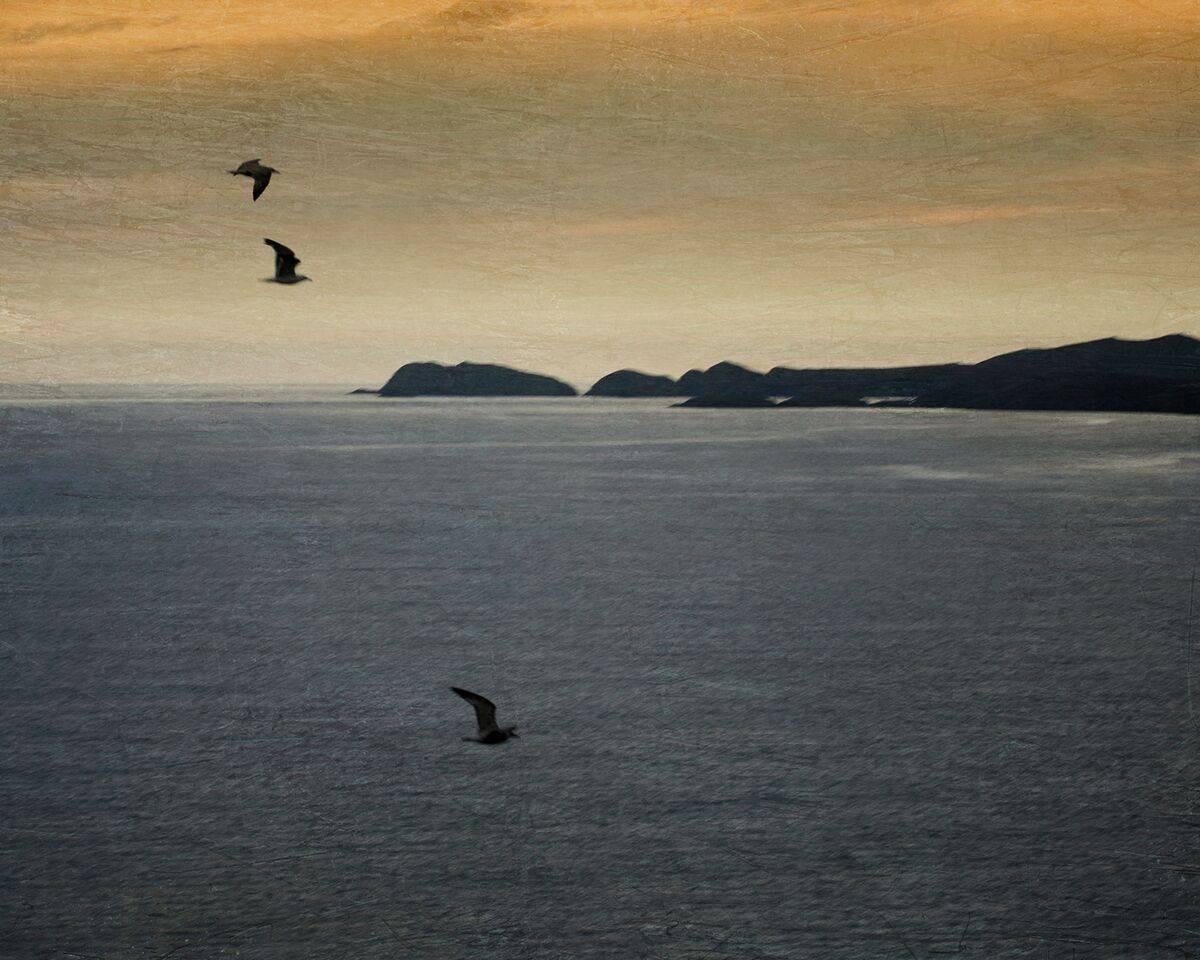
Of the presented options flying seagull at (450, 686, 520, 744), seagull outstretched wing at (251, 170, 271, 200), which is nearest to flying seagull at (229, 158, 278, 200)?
seagull outstretched wing at (251, 170, 271, 200)

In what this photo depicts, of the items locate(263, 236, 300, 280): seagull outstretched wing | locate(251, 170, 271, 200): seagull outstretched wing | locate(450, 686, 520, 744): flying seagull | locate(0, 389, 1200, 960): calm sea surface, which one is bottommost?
locate(0, 389, 1200, 960): calm sea surface

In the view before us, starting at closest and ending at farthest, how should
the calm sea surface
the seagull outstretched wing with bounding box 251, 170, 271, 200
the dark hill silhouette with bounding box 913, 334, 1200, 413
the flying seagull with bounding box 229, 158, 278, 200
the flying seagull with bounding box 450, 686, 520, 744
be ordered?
1. the calm sea surface
2. the flying seagull with bounding box 450, 686, 520, 744
3. the flying seagull with bounding box 229, 158, 278, 200
4. the seagull outstretched wing with bounding box 251, 170, 271, 200
5. the dark hill silhouette with bounding box 913, 334, 1200, 413

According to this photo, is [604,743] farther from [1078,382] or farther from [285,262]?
[1078,382]

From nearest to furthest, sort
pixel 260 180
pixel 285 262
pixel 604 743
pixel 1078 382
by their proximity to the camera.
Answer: pixel 285 262
pixel 260 180
pixel 604 743
pixel 1078 382
